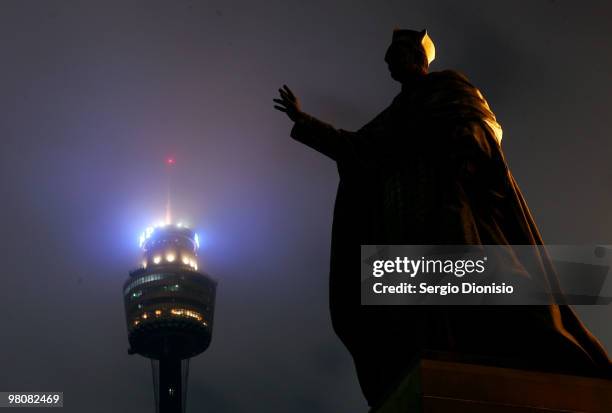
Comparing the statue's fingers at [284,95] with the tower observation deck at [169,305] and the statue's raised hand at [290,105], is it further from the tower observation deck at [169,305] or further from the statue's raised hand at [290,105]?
the tower observation deck at [169,305]

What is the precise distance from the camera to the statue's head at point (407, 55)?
10.6 meters

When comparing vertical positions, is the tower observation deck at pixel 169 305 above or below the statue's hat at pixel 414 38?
above

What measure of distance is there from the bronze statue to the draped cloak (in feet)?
0.04

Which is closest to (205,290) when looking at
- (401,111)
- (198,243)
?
(198,243)

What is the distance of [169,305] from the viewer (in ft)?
371

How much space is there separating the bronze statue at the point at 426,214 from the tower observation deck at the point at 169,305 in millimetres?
104212

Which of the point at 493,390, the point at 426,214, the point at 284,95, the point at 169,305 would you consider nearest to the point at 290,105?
the point at 284,95

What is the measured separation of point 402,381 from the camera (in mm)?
6902

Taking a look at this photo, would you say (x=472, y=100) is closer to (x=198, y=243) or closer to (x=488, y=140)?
(x=488, y=140)

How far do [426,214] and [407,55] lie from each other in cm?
276

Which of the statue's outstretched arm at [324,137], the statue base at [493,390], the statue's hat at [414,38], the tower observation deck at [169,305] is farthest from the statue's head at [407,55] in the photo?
the tower observation deck at [169,305]

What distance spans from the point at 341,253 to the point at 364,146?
1317mm

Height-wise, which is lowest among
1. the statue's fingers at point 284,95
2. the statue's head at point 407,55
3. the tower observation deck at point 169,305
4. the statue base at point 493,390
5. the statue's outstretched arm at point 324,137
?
the statue base at point 493,390

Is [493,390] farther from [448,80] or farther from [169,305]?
[169,305]
